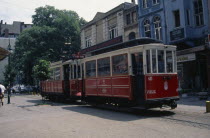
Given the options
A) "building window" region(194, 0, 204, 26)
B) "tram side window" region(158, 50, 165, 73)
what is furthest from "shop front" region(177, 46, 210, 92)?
"tram side window" region(158, 50, 165, 73)

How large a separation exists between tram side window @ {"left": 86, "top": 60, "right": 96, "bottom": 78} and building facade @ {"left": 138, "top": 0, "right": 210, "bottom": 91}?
852cm

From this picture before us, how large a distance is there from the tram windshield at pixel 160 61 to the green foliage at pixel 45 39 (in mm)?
32134

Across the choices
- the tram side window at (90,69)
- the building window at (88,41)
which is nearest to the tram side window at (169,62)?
the tram side window at (90,69)

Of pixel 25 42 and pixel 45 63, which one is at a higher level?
pixel 25 42

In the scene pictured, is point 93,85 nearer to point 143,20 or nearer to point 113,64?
point 113,64

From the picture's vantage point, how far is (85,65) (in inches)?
593

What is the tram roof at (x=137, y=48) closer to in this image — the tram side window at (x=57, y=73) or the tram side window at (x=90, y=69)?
the tram side window at (x=90, y=69)

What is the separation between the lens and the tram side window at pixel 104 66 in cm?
1260

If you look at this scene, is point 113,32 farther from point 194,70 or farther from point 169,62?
point 169,62

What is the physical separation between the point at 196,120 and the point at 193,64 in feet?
43.6

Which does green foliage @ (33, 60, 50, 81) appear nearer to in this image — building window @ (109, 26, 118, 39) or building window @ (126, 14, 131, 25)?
building window @ (126, 14, 131, 25)

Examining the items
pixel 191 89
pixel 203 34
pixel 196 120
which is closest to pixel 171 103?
→ pixel 196 120

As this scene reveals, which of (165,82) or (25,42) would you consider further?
(25,42)

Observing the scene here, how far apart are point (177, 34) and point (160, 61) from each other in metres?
11.5
